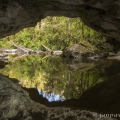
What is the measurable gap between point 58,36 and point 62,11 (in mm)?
21557

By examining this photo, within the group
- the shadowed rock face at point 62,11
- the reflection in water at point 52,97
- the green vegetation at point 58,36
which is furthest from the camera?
the green vegetation at point 58,36

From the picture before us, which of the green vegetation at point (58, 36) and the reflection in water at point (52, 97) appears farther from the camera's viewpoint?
the green vegetation at point (58, 36)

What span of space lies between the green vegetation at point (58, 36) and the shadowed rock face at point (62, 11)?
43.7 feet

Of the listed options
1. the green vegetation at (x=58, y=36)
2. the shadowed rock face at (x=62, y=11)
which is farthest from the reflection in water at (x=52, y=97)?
the green vegetation at (x=58, y=36)

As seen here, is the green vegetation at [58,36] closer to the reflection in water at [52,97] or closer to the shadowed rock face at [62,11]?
the shadowed rock face at [62,11]

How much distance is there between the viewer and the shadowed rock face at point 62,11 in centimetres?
893

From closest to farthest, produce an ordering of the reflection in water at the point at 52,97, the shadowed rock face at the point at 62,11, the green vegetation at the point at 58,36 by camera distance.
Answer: the reflection in water at the point at 52,97 < the shadowed rock face at the point at 62,11 < the green vegetation at the point at 58,36

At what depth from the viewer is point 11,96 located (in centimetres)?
555

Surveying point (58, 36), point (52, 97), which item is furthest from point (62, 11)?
point (58, 36)

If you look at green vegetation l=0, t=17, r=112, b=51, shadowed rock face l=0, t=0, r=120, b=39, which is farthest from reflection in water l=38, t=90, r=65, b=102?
green vegetation l=0, t=17, r=112, b=51

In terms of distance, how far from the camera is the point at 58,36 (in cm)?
3219

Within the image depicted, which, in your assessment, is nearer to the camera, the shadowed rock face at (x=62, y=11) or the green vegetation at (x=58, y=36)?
the shadowed rock face at (x=62, y=11)

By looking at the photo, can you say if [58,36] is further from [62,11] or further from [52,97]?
[52,97]

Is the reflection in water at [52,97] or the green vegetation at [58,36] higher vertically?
the green vegetation at [58,36]
